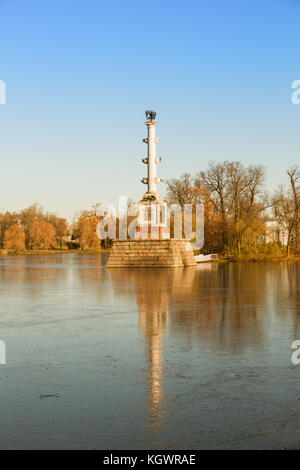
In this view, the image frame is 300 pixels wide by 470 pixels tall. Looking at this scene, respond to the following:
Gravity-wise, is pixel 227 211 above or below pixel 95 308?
above

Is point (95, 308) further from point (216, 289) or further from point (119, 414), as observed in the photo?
point (119, 414)

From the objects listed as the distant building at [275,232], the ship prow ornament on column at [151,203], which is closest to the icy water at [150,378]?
the ship prow ornament on column at [151,203]

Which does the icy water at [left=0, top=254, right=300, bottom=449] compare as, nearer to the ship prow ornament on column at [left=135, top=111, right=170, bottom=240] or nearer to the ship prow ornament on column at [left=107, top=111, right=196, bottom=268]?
the ship prow ornament on column at [left=107, top=111, right=196, bottom=268]

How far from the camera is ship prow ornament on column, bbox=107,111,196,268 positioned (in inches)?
1598

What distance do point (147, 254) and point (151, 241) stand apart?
1000mm

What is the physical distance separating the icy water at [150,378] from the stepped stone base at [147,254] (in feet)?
82.0

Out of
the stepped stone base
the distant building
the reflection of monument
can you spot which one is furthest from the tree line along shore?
the reflection of monument

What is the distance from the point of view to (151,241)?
40.8 m

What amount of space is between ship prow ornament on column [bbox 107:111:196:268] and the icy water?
25213 mm

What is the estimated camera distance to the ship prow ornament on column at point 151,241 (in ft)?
133
